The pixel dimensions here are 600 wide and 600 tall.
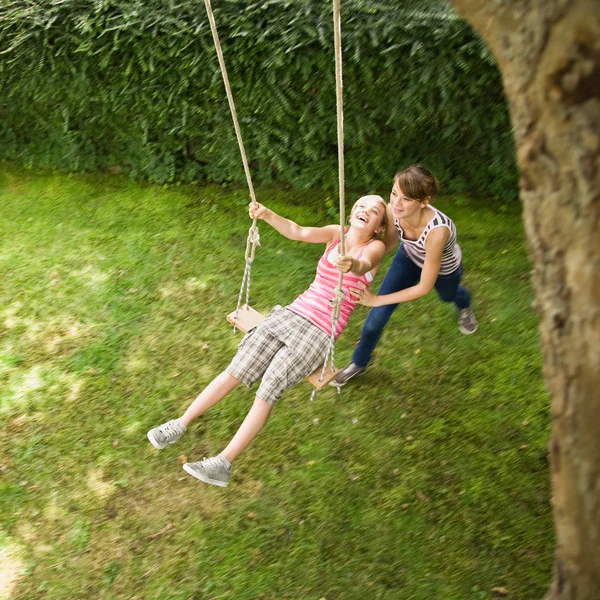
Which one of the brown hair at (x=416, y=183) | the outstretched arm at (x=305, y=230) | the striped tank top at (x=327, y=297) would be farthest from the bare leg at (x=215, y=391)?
the brown hair at (x=416, y=183)

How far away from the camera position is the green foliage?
5.13m

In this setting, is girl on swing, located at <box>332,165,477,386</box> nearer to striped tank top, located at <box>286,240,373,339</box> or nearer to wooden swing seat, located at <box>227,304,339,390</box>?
striped tank top, located at <box>286,240,373,339</box>

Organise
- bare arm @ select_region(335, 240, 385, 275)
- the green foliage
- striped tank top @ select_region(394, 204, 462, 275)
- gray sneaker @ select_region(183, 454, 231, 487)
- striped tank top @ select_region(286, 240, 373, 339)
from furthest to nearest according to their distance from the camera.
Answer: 1. the green foliage
2. striped tank top @ select_region(286, 240, 373, 339)
3. striped tank top @ select_region(394, 204, 462, 275)
4. gray sneaker @ select_region(183, 454, 231, 487)
5. bare arm @ select_region(335, 240, 385, 275)

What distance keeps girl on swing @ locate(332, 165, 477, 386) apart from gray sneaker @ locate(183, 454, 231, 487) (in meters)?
1.16

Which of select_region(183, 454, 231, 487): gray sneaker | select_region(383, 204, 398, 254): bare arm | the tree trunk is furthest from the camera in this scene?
select_region(383, 204, 398, 254): bare arm

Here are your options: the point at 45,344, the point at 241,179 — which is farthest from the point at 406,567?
the point at 241,179

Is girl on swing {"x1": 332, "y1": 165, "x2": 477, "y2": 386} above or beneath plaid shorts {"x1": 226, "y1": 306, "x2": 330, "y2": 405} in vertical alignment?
above

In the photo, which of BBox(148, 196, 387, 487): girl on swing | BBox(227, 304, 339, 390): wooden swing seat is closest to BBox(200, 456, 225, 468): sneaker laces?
BBox(148, 196, 387, 487): girl on swing

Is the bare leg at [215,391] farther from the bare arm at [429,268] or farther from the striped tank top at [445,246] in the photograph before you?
the striped tank top at [445,246]

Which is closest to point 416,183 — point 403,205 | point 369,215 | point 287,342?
point 403,205

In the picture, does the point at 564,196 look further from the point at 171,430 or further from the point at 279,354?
the point at 171,430

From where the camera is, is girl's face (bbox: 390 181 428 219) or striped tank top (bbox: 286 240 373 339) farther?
striped tank top (bbox: 286 240 373 339)

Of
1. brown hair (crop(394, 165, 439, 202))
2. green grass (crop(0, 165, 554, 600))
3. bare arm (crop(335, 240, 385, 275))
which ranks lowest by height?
green grass (crop(0, 165, 554, 600))

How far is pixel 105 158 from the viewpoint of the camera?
6.52 m
